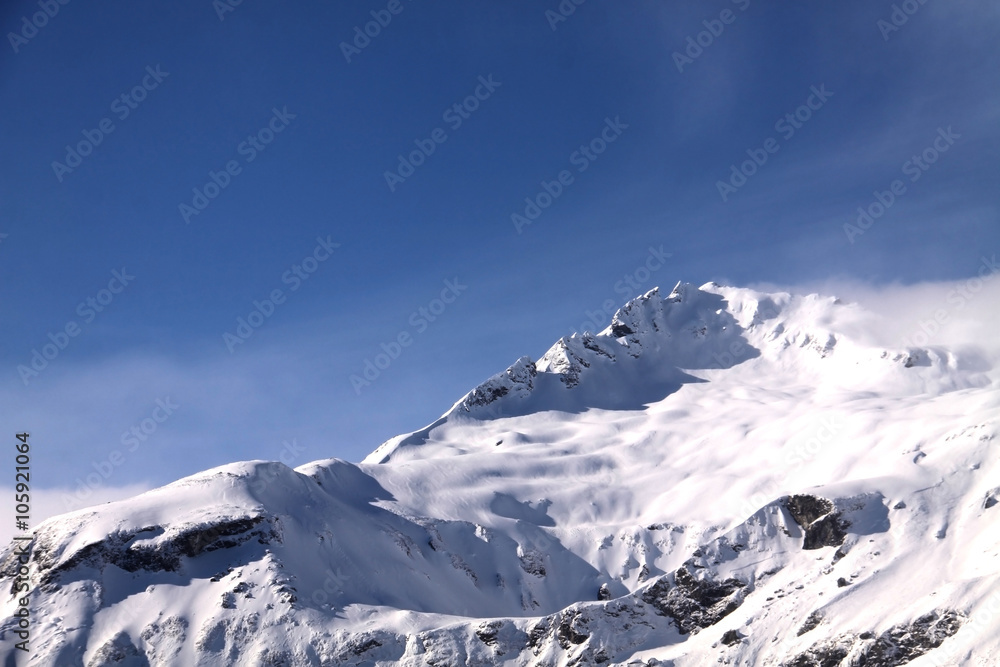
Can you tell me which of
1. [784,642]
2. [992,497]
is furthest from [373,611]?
[992,497]

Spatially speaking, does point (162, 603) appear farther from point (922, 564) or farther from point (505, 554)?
point (922, 564)

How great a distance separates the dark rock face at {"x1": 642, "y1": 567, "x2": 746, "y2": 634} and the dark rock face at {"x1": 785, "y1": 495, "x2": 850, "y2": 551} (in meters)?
12.6

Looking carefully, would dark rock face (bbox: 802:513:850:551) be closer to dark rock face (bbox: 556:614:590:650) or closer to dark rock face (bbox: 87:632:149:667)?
dark rock face (bbox: 556:614:590:650)

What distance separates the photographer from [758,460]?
178625mm

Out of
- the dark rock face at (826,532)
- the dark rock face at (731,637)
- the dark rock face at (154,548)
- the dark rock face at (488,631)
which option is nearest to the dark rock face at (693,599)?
the dark rock face at (731,637)

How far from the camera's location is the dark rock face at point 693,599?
11975 centimetres

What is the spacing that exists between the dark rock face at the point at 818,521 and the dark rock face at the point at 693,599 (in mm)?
12566

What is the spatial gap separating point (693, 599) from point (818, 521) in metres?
21.5

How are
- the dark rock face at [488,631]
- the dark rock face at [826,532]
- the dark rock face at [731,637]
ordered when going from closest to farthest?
the dark rock face at [731,637], the dark rock face at [488,631], the dark rock face at [826,532]

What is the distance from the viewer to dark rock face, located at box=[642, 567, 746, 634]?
120m

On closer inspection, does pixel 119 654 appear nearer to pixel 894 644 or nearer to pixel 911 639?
pixel 894 644

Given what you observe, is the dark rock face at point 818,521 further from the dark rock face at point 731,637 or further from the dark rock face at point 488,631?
the dark rock face at point 488,631

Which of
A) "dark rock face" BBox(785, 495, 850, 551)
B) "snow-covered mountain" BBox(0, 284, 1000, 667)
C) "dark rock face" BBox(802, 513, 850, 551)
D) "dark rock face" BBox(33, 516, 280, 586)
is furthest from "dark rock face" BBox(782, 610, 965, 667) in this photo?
"dark rock face" BBox(33, 516, 280, 586)

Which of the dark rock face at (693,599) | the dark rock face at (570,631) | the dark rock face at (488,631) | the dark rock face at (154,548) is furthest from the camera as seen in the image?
the dark rock face at (154,548)
